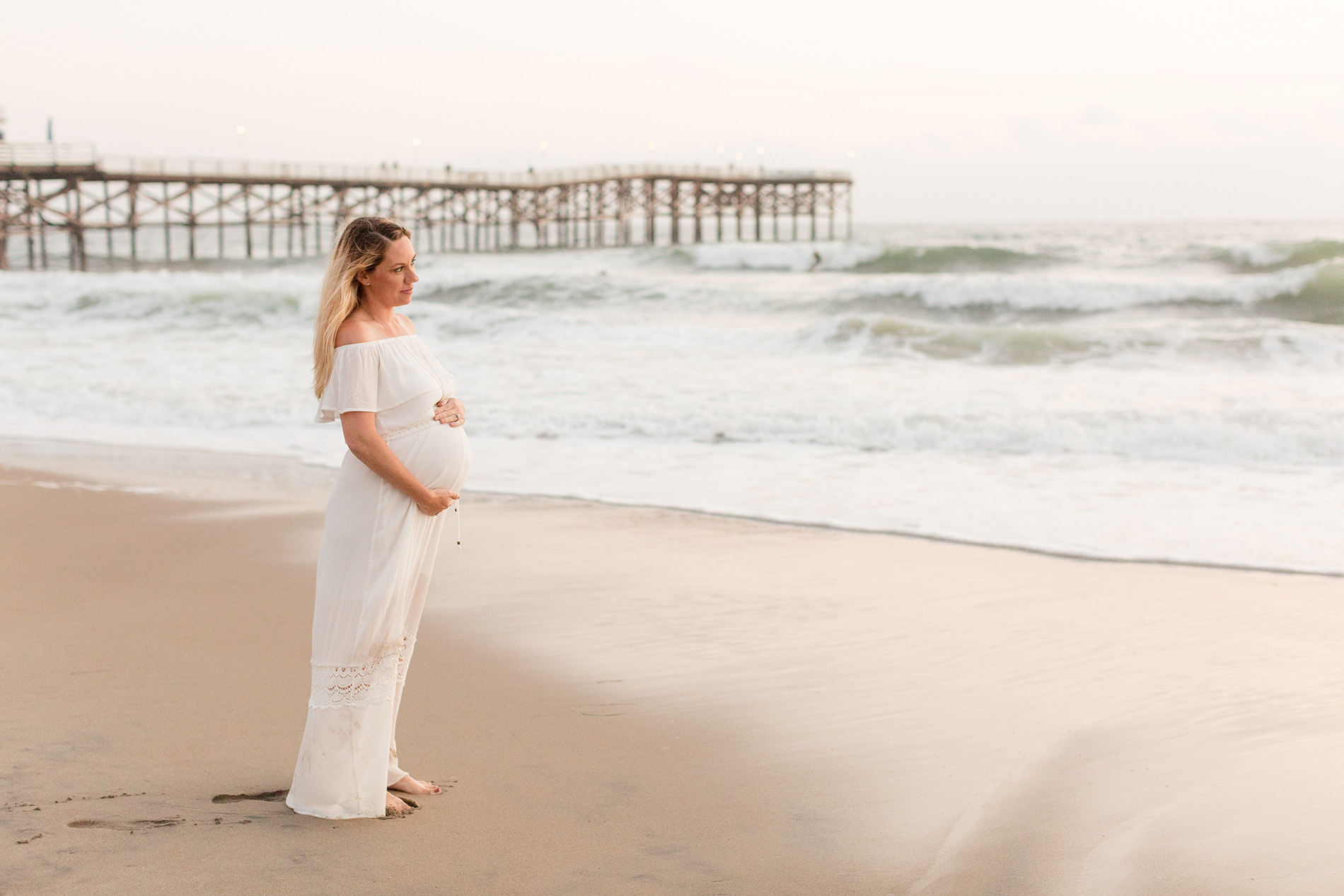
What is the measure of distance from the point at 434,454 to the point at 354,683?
53cm

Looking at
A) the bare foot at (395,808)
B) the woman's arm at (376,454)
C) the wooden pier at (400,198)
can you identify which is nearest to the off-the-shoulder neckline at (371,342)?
the woman's arm at (376,454)

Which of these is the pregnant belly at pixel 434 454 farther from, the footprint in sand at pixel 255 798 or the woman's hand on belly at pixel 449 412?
the footprint in sand at pixel 255 798

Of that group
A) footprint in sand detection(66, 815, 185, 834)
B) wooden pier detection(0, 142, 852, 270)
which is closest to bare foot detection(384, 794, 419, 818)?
footprint in sand detection(66, 815, 185, 834)

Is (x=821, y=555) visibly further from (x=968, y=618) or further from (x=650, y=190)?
(x=650, y=190)

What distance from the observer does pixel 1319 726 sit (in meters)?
3.35

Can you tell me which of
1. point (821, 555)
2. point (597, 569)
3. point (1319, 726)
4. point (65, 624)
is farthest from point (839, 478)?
point (65, 624)

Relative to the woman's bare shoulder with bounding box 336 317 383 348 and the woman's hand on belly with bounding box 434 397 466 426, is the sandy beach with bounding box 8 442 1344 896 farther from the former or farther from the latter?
the woman's bare shoulder with bounding box 336 317 383 348

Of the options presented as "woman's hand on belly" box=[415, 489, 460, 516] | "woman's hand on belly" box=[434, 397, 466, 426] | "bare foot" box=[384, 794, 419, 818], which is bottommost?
"bare foot" box=[384, 794, 419, 818]

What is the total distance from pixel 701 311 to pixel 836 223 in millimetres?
78815

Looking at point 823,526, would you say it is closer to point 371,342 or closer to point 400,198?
point 371,342

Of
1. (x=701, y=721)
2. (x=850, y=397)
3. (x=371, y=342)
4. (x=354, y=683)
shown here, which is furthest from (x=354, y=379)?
(x=850, y=397)

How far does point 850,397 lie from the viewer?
411 inches

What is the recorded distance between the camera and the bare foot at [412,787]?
2771mm

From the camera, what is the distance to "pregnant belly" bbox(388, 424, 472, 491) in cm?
255
